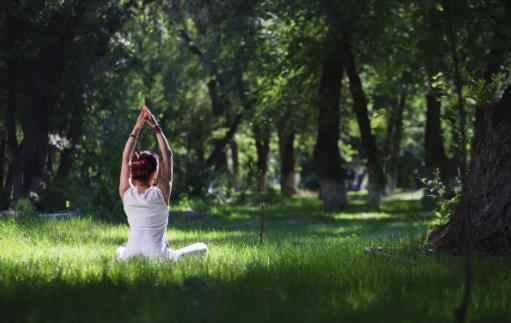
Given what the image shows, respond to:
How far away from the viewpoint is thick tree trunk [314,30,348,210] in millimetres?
26203

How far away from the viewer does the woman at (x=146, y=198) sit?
312 inches

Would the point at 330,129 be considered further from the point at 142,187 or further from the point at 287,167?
the point at 142,187

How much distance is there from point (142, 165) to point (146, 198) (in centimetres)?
A: 33

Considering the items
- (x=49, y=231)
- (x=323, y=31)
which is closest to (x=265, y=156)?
(x=323, y=31)

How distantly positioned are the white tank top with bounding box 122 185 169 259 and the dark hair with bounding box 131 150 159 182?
0.45ft

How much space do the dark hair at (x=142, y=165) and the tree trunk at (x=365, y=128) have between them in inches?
729

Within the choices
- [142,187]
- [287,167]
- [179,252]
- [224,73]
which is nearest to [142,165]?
[142,187]

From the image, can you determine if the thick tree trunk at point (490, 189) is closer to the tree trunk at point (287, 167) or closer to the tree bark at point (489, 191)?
the tree bark at point (489, 191)

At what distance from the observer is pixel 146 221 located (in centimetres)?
796

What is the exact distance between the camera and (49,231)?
1177 cm

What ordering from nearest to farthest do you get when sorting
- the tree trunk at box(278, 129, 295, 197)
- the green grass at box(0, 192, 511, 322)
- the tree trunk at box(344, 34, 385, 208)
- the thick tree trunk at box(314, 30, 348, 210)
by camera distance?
the green grass at box(0, 192, 511, 322) → the tree trunk at box(344, 34, 385, 208) → the thick tree trunk at box(314, 30, 348, 210) → the tree trunk at box(278, 129, 295, 197)

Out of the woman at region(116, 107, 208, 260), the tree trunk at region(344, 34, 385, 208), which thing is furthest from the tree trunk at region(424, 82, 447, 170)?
the woman at region(116, 107, 208, 260)

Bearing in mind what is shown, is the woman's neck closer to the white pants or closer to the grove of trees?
the white pants

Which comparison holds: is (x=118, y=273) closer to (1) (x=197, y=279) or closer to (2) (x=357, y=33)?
(1) (x=197, y=279)
